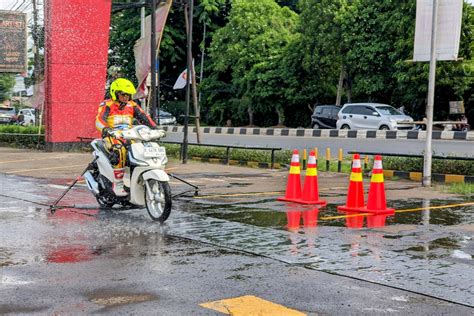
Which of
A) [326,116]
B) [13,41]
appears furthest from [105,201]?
[326,116]

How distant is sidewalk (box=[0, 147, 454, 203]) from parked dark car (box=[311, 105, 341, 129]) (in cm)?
1745

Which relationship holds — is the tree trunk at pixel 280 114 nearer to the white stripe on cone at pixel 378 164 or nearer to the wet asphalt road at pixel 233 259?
the wet asphalt road at pixel 233 259

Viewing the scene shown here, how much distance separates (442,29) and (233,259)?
8.15 metres

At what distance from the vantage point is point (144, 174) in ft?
27.3

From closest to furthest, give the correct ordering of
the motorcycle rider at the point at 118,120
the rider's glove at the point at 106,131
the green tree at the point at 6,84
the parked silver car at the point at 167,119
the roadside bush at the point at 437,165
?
the rider's glove at the point at 106,131 → the motorcycle rider at the point at 118,120 → the roadside bush at the point at 437,165 → the parked silver car at the point at 167,119 → the green tree at the point at 6,84

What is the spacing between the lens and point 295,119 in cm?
4538

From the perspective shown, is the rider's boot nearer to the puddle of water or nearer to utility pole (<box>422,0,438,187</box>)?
the puddle of water

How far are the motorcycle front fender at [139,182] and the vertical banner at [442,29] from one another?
6.61m

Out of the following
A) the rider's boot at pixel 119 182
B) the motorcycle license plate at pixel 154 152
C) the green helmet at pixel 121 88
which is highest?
the green helmet at pixel 121 88

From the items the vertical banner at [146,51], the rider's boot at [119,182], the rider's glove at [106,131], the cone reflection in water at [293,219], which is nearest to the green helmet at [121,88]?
the rider's glove at [106,131]

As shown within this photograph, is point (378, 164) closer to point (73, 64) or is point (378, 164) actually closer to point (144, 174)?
point (144, 174)

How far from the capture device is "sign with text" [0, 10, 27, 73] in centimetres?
3153

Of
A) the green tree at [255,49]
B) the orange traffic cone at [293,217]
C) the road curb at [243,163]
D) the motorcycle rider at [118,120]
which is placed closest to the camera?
the orange traffic cone at [293,217]

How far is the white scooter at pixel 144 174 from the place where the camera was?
8.14 m
